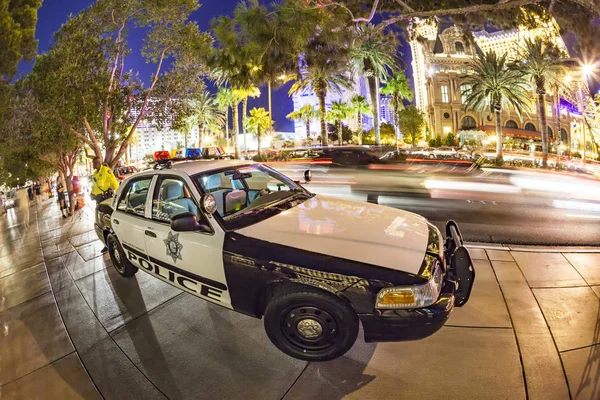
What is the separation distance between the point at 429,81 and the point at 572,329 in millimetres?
65350

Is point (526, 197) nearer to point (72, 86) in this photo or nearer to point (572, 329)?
point (572, 329)

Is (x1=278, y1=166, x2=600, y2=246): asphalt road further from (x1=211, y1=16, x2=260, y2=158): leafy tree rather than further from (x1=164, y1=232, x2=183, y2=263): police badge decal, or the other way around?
(x1=164, y1=232, x2=183, y2=263): police badge decal

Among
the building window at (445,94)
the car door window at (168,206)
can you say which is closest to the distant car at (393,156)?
the car door window at (168,206)

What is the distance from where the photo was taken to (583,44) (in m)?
7.19

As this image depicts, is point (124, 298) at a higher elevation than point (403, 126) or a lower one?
lower

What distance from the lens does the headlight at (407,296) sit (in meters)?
2.33

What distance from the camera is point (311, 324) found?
261 cm

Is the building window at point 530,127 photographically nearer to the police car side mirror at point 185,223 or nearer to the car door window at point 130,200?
the car door window at point 130,200

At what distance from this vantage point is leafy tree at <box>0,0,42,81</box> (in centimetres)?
980

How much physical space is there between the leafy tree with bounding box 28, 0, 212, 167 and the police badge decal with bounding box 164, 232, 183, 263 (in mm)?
8042

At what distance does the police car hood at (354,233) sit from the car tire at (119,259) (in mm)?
2478

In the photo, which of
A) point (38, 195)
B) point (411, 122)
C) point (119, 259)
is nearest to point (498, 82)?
point (411, 122)

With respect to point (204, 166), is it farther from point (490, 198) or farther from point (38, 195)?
point (38, 195)

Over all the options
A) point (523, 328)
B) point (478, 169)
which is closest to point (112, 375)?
point (523, 328)
